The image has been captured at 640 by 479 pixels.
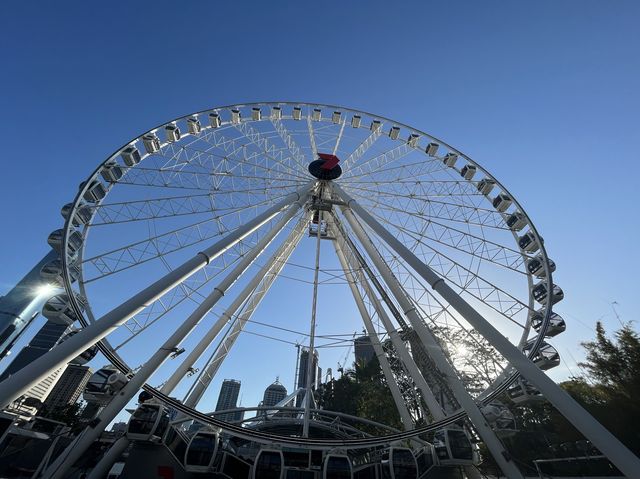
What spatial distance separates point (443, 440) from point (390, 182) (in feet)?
46.0

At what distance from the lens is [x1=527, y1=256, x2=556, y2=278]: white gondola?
59.1ft

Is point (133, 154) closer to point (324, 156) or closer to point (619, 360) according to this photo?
point (324, 156)

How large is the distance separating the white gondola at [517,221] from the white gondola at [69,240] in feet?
78.0

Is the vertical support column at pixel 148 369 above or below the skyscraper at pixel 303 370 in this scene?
below

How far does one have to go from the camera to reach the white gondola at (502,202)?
2020 cm

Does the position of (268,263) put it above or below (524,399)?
above

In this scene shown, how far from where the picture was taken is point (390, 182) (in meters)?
20.7

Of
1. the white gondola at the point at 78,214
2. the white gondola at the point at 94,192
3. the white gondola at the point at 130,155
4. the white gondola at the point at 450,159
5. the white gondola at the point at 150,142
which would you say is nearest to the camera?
the white gondola at the point at 78,214

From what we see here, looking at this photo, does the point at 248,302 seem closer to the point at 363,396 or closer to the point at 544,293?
the point at 544,293

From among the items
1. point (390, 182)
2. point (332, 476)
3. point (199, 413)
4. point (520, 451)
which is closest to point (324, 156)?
point (390, 182)

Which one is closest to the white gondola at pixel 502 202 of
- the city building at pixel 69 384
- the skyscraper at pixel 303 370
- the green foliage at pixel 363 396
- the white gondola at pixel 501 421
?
the white gondola at pixel 501 421

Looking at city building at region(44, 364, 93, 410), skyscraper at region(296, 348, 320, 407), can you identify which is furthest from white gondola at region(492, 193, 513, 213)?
city building at region(44, 364, 93, 410)

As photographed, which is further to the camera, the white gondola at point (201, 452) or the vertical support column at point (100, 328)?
the white gondola at point (201, 452)

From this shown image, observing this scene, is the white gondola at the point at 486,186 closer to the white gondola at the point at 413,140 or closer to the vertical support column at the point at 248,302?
the white gondola at the point at 413,140
